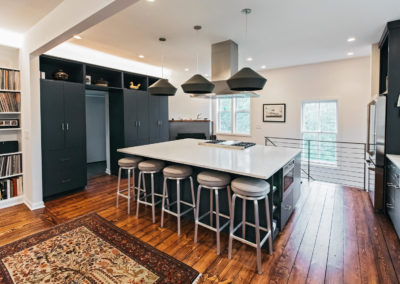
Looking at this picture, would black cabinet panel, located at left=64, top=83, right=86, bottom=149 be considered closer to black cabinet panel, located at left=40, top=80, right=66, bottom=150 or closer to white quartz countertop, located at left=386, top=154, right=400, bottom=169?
black cabinet panel, located at left=40, top=80, right=66, bottom=150

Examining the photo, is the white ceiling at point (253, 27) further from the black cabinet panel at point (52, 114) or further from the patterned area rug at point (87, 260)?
the patterned area rug at point (87, 260)

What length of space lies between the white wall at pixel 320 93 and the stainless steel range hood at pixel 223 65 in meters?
2.75

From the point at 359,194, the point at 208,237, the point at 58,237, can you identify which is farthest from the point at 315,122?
the point at 58,237

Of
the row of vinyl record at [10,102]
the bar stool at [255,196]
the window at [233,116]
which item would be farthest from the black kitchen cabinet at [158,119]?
the bar stool at [255,196]

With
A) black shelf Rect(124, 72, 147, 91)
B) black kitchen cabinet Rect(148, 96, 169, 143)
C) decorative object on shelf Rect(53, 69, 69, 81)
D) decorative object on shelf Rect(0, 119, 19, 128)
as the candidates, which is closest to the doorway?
black shelf Rect(124, 72, 147, 91)

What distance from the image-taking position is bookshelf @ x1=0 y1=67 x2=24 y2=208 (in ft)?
10.9

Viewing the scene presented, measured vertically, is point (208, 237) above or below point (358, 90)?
below

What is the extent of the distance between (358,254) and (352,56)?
429cm

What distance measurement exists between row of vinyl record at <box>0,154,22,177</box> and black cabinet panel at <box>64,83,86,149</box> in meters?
0.72

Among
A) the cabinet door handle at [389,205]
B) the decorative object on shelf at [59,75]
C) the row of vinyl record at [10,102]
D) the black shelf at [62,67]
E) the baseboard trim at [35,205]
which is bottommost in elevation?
the baseboard trim at [35,205]

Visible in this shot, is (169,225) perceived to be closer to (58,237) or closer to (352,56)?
(58,237)

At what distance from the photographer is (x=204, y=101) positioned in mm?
7238

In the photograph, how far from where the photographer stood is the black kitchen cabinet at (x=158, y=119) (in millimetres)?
5376

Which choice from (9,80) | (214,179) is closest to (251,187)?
(214,179)
